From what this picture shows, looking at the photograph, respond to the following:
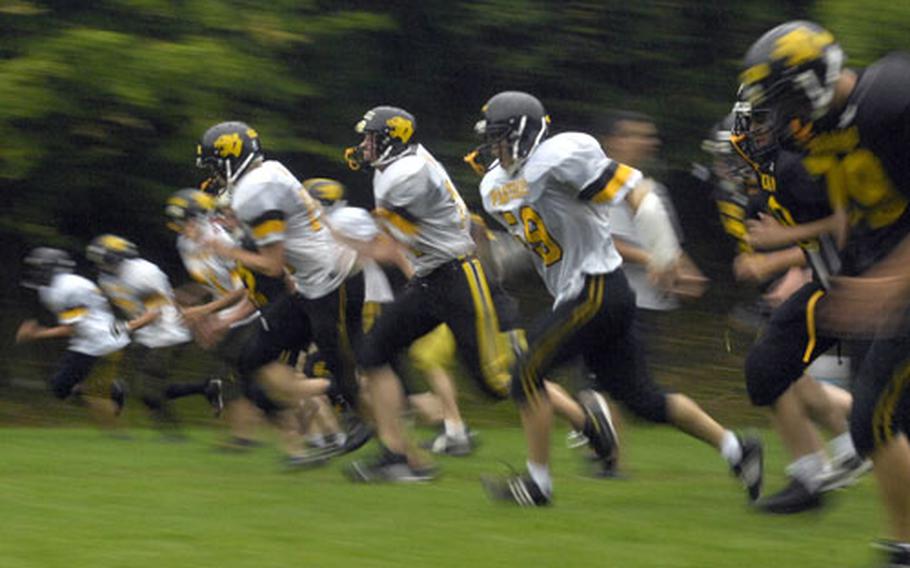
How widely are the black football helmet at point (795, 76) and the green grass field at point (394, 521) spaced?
1.77 m

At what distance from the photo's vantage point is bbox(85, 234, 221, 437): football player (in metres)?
14.9

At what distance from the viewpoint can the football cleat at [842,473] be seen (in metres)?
8.55

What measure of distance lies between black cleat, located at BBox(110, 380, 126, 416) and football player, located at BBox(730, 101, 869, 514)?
7664 millimetres

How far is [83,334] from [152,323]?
25.1 inches

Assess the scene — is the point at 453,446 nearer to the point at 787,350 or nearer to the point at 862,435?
the point at 787,350

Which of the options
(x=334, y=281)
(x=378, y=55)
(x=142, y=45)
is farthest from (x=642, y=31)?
(x=334, y=281)

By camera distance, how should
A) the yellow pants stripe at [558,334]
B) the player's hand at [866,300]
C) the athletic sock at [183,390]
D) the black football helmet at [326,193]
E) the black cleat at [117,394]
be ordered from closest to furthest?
the player's hand at [866,300]
the yellow pants stripe at [558,334]
the black football helmet at [326,193]
the athletic sock at [183,390]
the black cleat at [117,394]

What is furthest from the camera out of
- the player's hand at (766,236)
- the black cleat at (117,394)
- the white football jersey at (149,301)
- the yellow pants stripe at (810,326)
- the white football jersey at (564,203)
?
the black cleat at (117,394)

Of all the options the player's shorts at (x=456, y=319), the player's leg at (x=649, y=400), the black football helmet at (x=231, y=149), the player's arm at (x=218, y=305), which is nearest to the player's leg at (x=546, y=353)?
the player's leg at (x=649, y=400)

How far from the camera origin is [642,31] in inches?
743

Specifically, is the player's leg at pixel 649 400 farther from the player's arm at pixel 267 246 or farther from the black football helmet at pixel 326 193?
the black football helmet at pixel 326 193

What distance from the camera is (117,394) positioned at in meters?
15.5

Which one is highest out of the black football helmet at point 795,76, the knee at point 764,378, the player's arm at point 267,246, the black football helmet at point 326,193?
the black football helmet at point 795,76

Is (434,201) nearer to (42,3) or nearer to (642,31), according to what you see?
(42,3)
